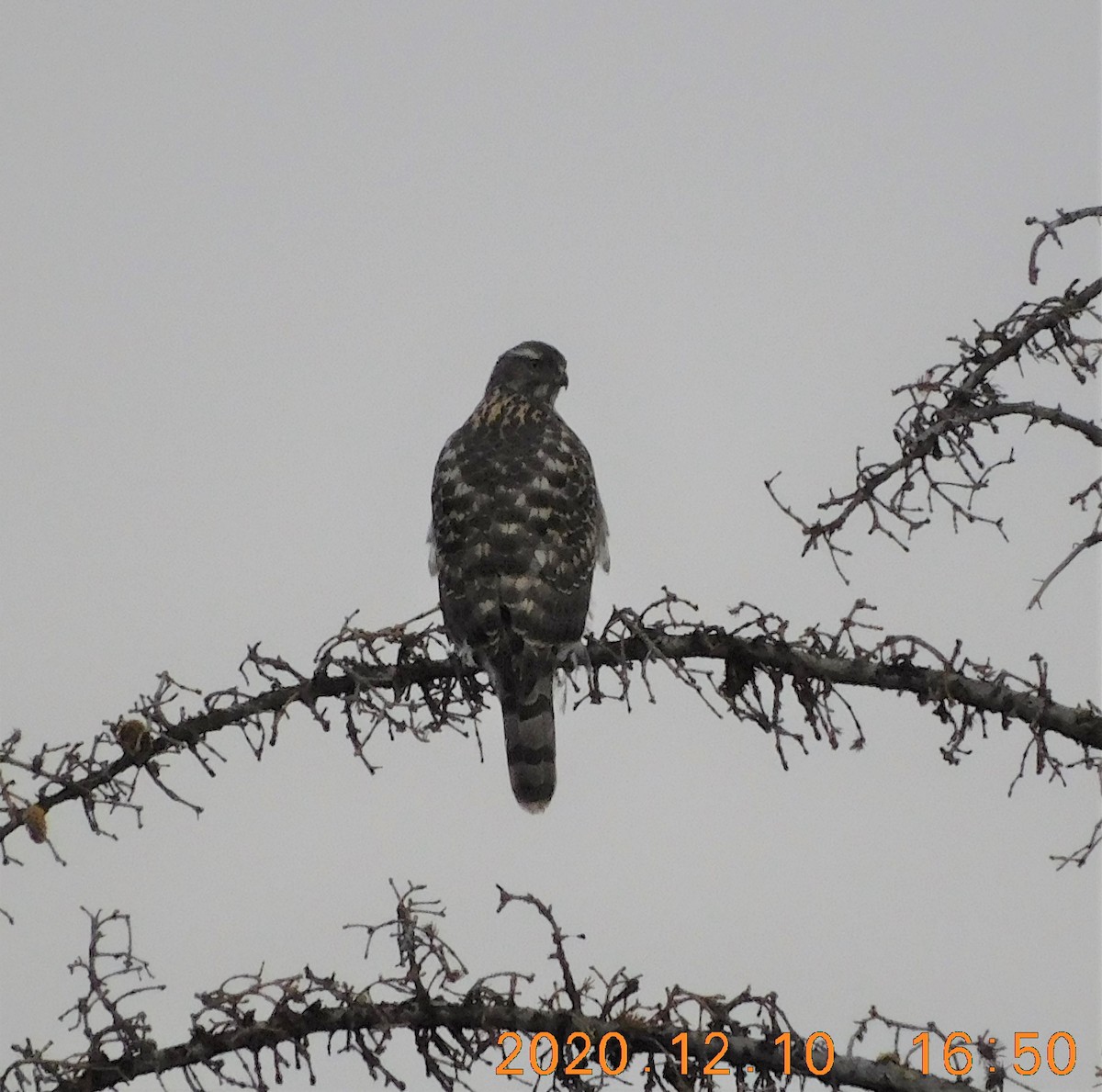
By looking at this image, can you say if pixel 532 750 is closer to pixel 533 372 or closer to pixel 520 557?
pixel 520 557

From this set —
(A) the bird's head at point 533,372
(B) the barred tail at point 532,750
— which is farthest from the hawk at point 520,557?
(A) the bird's head at point 533,372

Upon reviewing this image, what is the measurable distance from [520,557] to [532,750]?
84cm

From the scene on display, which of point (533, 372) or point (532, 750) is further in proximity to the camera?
point (533, 372)

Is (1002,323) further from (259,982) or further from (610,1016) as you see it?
(259,982)

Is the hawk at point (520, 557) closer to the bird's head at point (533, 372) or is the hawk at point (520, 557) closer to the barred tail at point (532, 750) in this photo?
the barred tail at point (532, 750)

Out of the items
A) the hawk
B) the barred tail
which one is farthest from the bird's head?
the barred tail

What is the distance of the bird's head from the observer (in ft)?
28.8

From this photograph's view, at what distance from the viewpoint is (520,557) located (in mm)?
6688

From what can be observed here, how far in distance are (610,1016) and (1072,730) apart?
152 cm

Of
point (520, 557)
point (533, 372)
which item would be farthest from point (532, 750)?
point (533, 372)

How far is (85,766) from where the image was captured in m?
4.67

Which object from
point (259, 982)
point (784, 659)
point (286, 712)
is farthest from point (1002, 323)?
point (259, 982)

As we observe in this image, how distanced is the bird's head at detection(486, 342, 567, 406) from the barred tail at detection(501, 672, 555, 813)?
2762 mm

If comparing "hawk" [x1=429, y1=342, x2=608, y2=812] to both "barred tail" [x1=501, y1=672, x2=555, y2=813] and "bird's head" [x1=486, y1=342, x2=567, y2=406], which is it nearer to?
"barred tail" [x1=501, y1=672, x2=555, y2=813]
